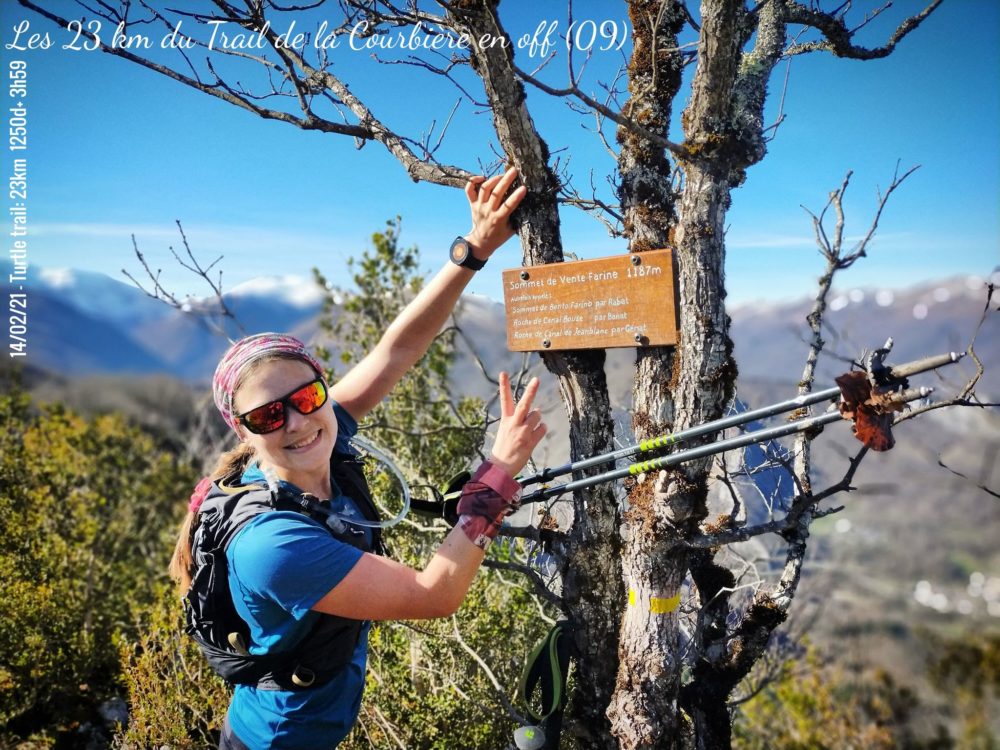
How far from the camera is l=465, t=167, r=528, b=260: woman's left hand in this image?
2.68 metres

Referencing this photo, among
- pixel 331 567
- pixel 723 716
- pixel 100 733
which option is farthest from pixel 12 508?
pixel 723 716

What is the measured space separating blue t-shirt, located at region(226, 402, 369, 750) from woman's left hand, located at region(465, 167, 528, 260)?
116 cm

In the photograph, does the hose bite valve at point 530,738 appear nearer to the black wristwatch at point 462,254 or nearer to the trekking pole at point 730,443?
the trekking pole at point 730,443

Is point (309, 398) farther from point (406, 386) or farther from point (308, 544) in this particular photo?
point (406, 386)

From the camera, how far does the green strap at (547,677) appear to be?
2787 mm

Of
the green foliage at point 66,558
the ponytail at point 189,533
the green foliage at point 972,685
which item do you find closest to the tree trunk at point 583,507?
the ponytail at point 189,533

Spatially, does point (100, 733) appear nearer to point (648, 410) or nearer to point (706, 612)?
point (706, 612)

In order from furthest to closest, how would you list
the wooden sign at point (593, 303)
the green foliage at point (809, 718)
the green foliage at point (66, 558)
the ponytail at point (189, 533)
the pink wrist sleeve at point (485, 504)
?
the green foliage at point (809, 718)
the green foliage at point (66, 558)
the wooden sign at point (593, 303)
the ponytail at point (189, 533)
the pink wrist sleeve at point (485, 504)

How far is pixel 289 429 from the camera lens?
2.13 meters

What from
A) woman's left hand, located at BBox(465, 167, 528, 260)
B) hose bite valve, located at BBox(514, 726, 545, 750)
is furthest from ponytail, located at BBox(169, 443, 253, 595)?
hose bite valve, located at BBox(514, 726, 545, 750)

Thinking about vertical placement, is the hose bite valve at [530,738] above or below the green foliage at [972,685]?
above

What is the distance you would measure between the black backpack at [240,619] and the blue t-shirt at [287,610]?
0.05 meters

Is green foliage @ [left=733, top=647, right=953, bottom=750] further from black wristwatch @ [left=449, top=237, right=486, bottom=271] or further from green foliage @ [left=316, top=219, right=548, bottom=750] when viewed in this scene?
black wristwatch @ [left=449, top=237, right=486, bottom=271]

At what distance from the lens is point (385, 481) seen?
4.98 metres
